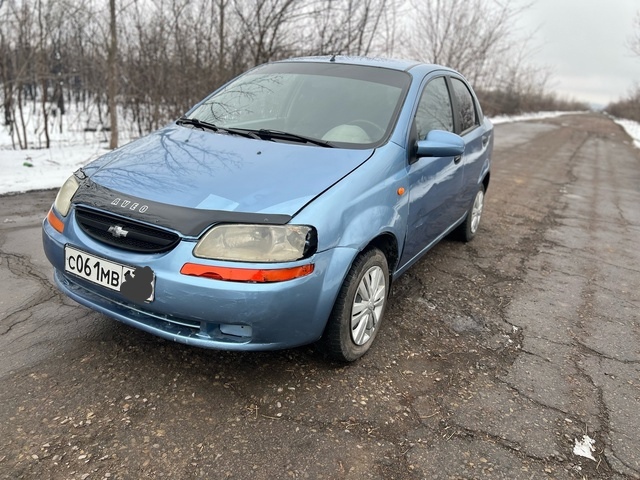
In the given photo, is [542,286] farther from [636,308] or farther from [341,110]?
[341,110]

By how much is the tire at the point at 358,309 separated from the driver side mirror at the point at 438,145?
2.38 feet

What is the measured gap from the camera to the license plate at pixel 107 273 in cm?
205

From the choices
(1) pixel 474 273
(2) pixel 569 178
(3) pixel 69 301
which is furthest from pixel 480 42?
(3) pixel 69 301

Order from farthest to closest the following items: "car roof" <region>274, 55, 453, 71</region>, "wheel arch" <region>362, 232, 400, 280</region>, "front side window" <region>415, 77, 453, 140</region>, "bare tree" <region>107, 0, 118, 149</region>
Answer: "bare tree" <region>107, 0, 118, 149</region>
"car roof" <region>274, 55, 453, 71</region>
"front side window" <region>415, 77, 453, 140</region>
"wheel arch" <region>362, 232, 400, 280</region>

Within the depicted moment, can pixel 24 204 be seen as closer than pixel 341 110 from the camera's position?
No

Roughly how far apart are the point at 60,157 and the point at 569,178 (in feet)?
32.7

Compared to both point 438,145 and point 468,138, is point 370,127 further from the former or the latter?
point 468,138

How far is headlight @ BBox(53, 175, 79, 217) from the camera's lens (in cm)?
241

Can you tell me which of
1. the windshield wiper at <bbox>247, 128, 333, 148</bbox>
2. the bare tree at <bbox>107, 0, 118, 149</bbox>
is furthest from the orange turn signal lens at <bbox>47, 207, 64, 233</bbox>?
the bare tree at <bbox>107, 0, 118, 149</bbox>

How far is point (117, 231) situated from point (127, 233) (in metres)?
0.06

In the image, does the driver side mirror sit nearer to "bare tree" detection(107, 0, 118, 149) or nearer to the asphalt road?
the asphalt road

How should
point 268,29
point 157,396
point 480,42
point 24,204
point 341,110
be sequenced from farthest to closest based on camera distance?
point 480,42 < point 268,29 < point 24,204 < point 341,110 < point 157,396

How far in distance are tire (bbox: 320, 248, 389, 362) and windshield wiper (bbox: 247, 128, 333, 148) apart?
710 millimetres

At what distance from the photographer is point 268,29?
960 centimetres
